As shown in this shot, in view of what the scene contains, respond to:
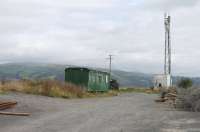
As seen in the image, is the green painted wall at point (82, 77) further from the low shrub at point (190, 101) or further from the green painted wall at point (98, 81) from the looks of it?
the low shrub at point (190, 101)

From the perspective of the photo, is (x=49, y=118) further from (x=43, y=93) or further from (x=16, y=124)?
(x=43, y=93)

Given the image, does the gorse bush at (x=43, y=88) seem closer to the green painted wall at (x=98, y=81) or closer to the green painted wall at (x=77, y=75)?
the green painted wall at (x=77, y=75)

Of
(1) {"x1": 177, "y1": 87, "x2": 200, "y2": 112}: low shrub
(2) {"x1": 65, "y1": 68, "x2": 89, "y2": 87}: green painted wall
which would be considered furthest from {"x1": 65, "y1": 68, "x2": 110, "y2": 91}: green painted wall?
(1) {"x1": 177, "y1": 87, "x2": 200, "y2": 112}: low shrub

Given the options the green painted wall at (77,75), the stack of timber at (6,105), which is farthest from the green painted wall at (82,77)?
the stack of timber at (6,105)

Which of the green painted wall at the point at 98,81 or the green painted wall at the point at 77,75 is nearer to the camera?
the green painted wall at the point at 77,75

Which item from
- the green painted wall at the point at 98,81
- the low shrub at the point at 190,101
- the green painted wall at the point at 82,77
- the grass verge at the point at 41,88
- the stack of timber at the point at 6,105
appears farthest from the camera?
the green painted wall at the point at 98,81

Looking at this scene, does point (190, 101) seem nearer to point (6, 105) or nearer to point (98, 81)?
point (6, 105)

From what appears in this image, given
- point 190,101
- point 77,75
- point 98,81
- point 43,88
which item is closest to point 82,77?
point 77,75

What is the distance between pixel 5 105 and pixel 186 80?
45255mm

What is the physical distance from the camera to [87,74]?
154ft

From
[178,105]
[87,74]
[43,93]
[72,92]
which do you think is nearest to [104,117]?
[178,105]

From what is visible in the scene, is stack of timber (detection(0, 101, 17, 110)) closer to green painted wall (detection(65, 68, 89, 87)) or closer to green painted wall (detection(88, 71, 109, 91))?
green painted wall (detection(65, 68, 89, 87))

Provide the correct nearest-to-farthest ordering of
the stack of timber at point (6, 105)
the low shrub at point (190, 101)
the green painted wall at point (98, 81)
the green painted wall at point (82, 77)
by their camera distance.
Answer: the stack of timber at point (6, 105) → the low shrub at point (190, 101) → the green painted wall at point (82, 77) → the green painted wall at point (98, 81)

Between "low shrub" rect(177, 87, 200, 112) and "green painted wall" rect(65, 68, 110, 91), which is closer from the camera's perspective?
"low shrub" rect(177, 87, 200, 112)
